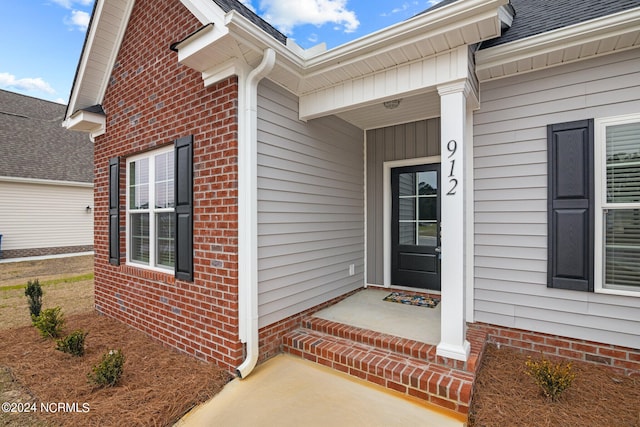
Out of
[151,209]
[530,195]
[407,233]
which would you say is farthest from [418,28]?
[151,209]

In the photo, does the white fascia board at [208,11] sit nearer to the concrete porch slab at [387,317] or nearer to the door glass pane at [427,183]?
the concrete porch slab at [387,317]

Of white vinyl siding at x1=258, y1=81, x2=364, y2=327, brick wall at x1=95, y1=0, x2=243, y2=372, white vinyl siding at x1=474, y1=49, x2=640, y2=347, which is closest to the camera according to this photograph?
white vinyl siding at x1=474, y1=49, x2=640, y2=347

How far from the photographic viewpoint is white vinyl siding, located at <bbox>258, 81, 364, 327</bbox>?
119 inches

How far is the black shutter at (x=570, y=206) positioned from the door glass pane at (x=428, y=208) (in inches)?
60.7

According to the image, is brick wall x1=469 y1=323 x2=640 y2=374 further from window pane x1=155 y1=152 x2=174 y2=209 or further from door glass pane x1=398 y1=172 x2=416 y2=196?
window pane x1=155 y1=152 x2=174 y2=209

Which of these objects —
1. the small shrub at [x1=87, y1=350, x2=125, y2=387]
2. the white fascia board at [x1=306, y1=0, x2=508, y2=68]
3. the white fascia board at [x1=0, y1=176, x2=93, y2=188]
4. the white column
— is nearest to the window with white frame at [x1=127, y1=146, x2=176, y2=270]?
the small shrub at [x1=87, y1=350, x2=125, y2=387]

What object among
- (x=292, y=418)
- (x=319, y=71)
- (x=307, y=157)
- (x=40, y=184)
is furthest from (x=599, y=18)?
(x=40, y=184)

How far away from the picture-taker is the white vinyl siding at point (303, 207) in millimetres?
3035

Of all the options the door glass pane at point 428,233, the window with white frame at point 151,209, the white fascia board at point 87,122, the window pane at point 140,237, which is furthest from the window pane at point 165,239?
the door glass pane at point 428,233

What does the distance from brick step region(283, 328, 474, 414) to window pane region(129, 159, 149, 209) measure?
2651mm

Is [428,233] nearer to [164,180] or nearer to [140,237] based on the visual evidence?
[164,180]

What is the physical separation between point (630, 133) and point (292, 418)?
12.2 feet

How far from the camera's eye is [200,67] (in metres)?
2.89

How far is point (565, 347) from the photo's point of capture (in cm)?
286
